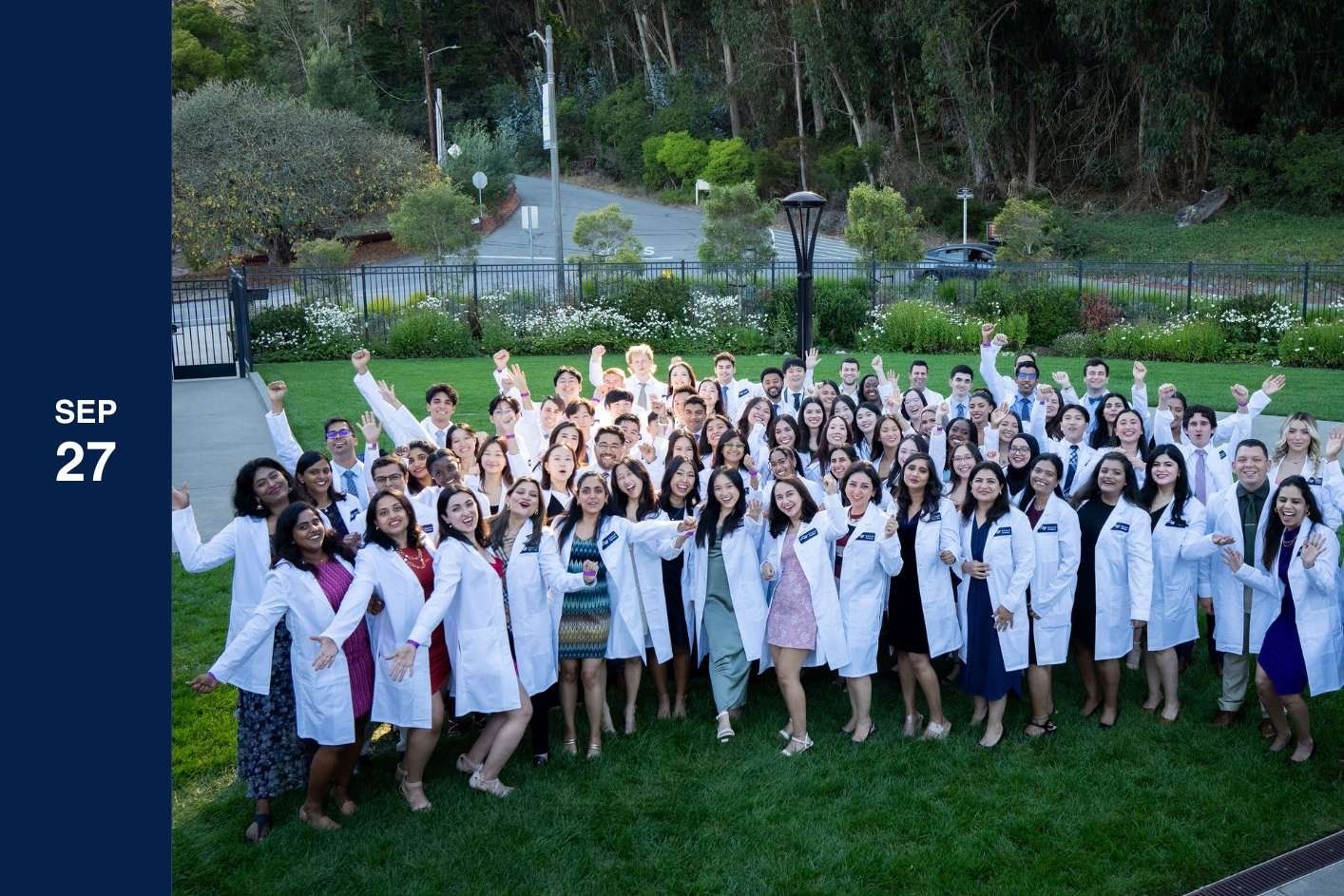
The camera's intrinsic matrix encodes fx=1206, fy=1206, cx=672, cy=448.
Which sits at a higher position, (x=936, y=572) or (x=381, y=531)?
(x=381, y=531)

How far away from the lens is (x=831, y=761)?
6.89m

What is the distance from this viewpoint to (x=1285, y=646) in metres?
6.64

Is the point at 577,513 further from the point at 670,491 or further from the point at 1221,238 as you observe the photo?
the point at 1221,238

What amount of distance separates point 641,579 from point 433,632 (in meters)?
1.37

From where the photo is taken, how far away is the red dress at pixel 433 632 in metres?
6.22

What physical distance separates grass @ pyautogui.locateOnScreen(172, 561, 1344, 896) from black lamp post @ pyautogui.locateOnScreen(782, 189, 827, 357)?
17.0 feet

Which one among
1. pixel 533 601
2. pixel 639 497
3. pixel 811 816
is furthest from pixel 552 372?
pixel 811 816

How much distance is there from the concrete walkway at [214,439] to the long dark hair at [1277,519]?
835cm

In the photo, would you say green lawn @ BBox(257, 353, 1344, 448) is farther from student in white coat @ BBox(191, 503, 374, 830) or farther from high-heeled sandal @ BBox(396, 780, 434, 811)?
student in white coat @ BBox(191, 503, 374, 830)

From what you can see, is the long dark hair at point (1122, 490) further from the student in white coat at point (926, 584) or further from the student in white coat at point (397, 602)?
the student in white coat at point (397, 602)

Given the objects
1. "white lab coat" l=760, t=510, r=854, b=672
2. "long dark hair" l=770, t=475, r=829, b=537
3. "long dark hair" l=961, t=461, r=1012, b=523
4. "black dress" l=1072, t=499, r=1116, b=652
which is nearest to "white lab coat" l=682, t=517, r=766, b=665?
"long dark hair" l=770, t=475, r=829, b=537

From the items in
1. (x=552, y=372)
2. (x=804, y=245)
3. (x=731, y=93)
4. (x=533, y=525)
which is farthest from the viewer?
(x=731, y=93)
